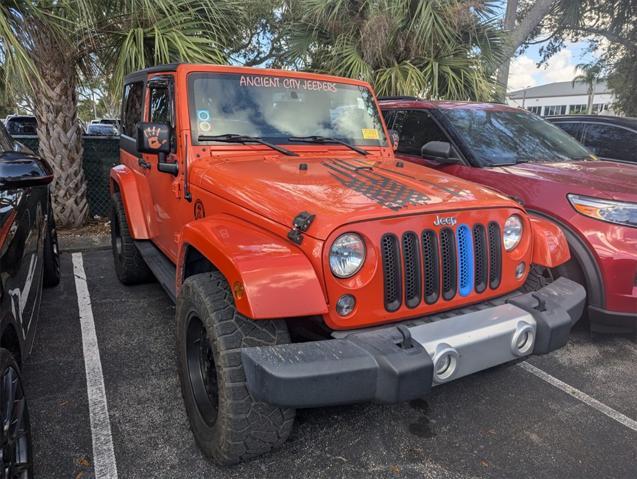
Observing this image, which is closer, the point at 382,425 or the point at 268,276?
the point at 268,276

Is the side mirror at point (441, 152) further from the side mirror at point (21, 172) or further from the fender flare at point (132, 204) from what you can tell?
the side mirror at point (21, 172)

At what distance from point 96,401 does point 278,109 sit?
2196mm

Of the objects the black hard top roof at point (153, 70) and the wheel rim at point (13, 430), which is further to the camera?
the black hard top roof at point (153, 70)

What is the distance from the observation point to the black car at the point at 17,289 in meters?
1.86

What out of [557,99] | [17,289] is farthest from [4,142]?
[557,99]

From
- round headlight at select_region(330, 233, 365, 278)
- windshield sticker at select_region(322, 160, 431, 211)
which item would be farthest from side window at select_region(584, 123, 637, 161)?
round headlight at select_region(330, 233, 365, 278)

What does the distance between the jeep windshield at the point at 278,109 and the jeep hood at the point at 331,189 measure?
10.1 inches

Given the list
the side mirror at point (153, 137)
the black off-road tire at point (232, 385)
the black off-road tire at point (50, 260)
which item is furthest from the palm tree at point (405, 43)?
the black off-road tire at point (232, 385)

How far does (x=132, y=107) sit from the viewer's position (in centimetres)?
442

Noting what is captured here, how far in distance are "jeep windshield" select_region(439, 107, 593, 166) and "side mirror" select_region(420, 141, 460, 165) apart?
0.48 feet

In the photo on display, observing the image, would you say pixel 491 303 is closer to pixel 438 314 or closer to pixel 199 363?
pixel 438 314

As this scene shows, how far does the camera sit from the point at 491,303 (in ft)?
8.28

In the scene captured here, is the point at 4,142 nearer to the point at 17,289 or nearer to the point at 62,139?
the point at 17,289

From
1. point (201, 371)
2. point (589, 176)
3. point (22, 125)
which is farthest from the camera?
point (22, 125)
